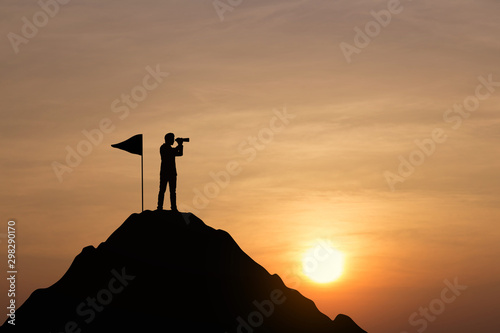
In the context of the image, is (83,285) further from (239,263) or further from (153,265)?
(239,263)

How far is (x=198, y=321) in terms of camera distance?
121 feet

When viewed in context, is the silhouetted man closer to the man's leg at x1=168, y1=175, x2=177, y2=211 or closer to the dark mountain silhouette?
the man's leg at x1=168, y1=175, x2=177, y2=211

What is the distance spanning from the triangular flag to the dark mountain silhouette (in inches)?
116

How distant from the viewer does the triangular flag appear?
40000 millimetres

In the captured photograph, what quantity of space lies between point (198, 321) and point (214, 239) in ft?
15.2

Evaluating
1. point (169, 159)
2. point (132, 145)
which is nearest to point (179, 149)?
point (169, 159)

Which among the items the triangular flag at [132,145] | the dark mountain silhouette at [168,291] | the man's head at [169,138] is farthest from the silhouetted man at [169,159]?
the dark mountain silhouette at [168,291]

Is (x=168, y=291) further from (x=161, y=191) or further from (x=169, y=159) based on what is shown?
(x=169, y=159)

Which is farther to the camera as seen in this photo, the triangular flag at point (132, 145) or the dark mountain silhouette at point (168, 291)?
the triangular flag at point (132, 145)

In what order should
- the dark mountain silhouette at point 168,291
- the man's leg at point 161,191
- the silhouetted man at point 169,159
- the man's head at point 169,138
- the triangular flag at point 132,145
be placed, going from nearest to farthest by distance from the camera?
the dark mountain silhouette at point 168,291, the man's head at point 169,138, the silhouetted man at point 169,159, the man's leg at point 161,191, the triangular flag at point 132,145

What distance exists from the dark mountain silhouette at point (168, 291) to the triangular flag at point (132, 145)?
294 centimetres

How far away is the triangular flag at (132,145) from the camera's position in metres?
40.0

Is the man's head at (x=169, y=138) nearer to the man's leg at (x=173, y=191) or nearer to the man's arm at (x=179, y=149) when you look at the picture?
the man's arm at (x=179, y=149)

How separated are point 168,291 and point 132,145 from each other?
697cm
